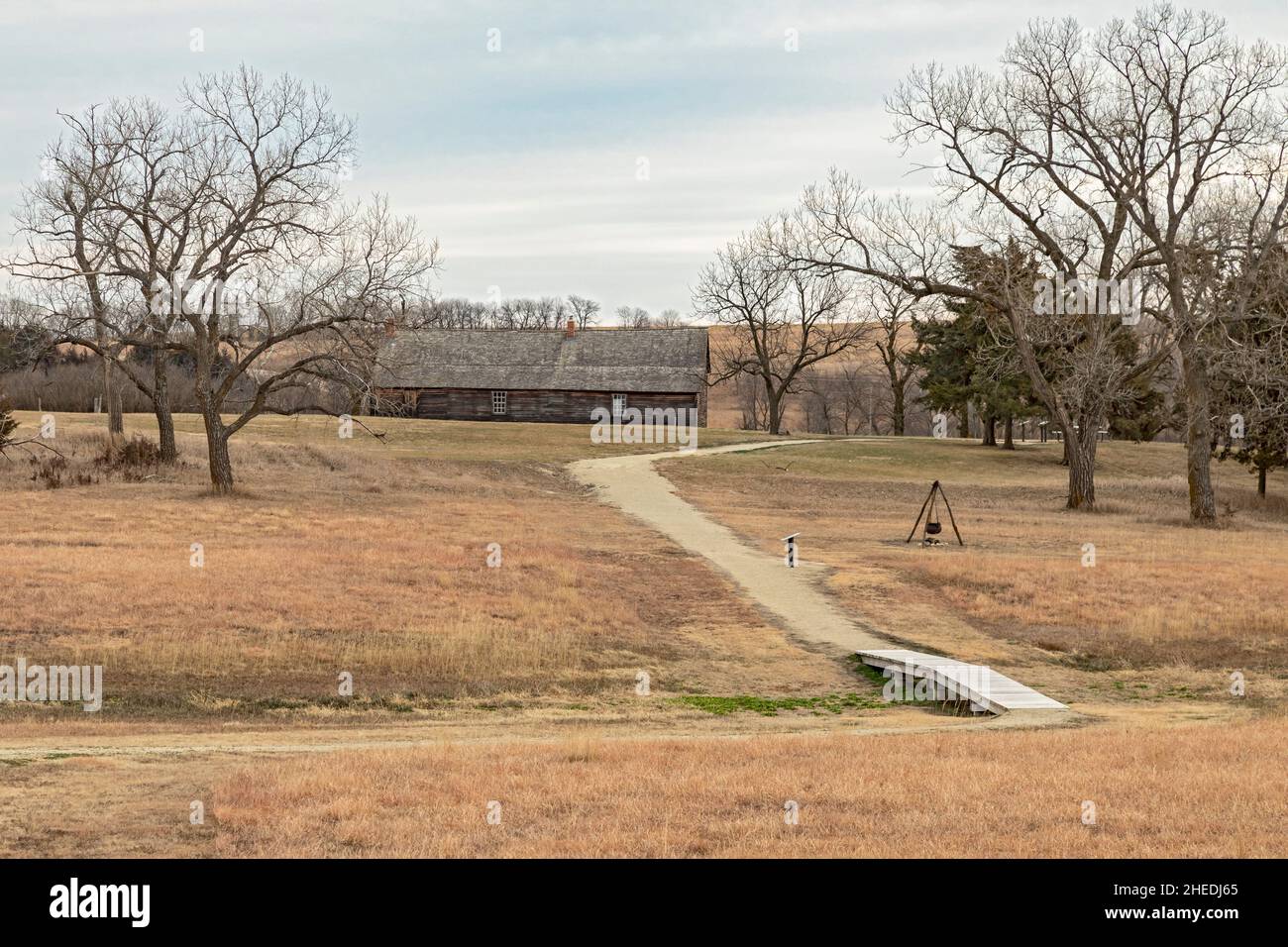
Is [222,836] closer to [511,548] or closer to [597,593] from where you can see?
[597,593]

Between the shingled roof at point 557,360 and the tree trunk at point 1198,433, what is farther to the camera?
the shingled roof at point 557,360

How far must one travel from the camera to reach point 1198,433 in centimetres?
3906

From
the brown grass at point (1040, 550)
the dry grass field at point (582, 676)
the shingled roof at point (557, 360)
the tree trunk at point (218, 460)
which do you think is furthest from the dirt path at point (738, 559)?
the shingled roof at point (557, 360)

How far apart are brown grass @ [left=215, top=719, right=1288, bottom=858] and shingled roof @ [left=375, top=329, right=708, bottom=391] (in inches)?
2537

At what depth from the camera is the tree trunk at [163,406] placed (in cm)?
4062

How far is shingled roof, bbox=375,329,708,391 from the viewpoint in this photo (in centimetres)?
7756

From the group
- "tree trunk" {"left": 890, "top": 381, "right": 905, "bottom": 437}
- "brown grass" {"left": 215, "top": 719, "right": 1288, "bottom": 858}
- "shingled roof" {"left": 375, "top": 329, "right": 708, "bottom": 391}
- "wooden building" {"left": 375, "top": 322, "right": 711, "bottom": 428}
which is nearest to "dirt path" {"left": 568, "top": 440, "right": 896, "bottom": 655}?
"brown grass" {"left": 215, "top": 719, "right": 1288, "bottom": 858}

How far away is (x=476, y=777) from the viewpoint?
11.2 meters

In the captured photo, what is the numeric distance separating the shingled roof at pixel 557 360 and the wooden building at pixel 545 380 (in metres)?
0.06
